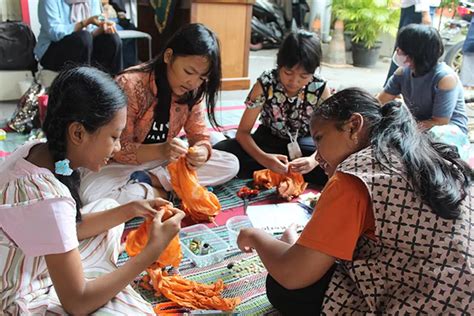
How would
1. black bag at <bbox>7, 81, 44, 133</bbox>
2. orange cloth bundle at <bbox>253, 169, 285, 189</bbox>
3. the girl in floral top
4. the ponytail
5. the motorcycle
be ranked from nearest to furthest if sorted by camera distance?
the ponytail → the girl in floral top → orange cloth bundle at <bbox>253, 169, 285, 189</bbox> → black bag at <bbox>7, 81, 44, 133</bbox> → the motorcycle

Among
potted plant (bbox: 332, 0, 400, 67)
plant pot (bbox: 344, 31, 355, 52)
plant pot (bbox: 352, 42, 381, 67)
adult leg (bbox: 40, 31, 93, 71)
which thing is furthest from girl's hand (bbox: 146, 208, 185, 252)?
plant pot (bbox: 344, 31, 355, 52)

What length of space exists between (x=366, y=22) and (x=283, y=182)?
454 cm

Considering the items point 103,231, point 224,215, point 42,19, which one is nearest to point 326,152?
point 103,231

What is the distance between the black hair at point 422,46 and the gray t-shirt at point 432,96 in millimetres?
52

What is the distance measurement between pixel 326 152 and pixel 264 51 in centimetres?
625

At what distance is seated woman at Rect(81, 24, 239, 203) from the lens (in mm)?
1679

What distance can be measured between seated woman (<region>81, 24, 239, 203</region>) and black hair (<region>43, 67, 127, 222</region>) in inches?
27.2

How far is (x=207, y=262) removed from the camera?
1551 mm

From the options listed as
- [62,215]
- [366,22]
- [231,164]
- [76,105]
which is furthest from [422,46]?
[366,22]

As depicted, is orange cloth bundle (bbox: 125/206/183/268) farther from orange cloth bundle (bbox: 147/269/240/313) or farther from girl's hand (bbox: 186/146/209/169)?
girl's hand (bbox: 186/146/209/169)

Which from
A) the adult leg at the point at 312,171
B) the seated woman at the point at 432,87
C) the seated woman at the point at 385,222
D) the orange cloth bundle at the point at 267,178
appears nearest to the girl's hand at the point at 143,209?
the seated woman at the point at 385,222

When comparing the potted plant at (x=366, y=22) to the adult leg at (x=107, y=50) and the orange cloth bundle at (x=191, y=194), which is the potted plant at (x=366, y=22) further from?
the orange cloth bundle at (x=191, y=194)

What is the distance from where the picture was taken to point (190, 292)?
1.36 meters

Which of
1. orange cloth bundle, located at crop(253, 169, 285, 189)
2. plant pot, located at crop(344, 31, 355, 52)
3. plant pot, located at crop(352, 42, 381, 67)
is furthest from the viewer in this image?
plant pot, located at crop(344, 31, 355, 52)
